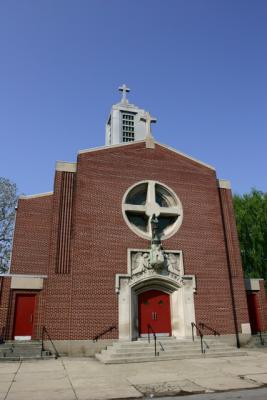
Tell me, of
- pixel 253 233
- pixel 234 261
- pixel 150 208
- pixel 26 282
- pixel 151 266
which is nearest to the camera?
pixel 26 282

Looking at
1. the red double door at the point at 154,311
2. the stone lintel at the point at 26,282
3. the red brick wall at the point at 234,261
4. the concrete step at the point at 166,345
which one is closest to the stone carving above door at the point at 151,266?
the red double door at the point at 154,311

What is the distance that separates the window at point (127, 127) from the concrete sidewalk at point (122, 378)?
3721 centimetres

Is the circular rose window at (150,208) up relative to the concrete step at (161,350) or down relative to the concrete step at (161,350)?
up

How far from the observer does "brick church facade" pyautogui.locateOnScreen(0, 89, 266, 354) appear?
1522 cm

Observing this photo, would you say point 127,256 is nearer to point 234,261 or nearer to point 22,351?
point 22,351

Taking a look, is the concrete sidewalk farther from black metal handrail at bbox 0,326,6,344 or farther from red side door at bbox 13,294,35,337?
red side door at bbox 13,294,35,337

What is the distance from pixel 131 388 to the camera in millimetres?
8125

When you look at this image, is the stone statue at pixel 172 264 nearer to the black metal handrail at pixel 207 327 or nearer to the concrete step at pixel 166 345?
the black metal handrail at pixel 207 327

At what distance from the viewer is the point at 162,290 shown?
17172 millimetres

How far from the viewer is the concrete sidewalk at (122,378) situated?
7703mm

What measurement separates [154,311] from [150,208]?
549 centimetres

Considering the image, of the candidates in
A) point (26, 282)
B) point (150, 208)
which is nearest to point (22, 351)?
point (26, 282)

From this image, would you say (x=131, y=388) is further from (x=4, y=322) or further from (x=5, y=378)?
(x=4, y=322)

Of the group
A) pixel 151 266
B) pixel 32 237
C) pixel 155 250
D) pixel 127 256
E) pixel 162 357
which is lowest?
pixel 162 357
